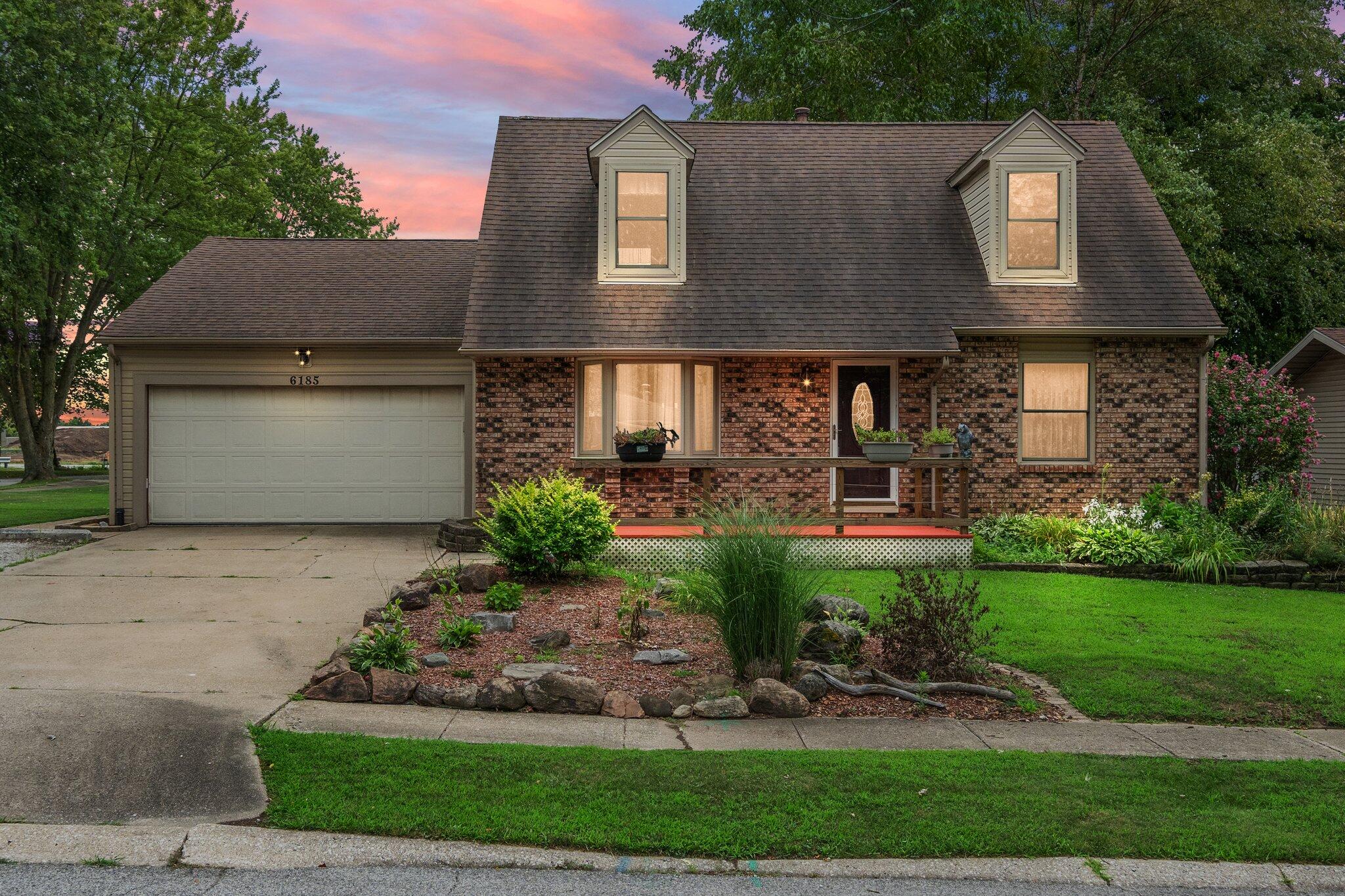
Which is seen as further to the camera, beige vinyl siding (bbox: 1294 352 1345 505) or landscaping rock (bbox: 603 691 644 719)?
beige vinyl siding (bbox: 1294 352 1345 505)

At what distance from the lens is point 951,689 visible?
6.44 m

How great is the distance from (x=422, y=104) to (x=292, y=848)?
18.0 meters

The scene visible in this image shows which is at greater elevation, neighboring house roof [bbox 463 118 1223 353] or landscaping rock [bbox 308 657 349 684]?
neighboring house roof [bbox 463 118 1223 353]

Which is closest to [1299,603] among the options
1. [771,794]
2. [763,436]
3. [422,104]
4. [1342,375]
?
[763,436]

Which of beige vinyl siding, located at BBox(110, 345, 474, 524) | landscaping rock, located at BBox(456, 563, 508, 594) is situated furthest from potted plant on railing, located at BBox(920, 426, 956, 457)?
beige vinyl siding, located at BBox(110, 345, 474, 524)

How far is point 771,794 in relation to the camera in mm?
4582

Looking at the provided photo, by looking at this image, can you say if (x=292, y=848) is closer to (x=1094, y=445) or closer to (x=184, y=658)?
(x=184, y=658)

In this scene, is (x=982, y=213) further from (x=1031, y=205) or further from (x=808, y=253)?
(x=808, y=253)

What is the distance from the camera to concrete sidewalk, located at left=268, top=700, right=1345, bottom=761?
17.8 ft

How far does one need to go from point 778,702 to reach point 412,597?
407 centimetres

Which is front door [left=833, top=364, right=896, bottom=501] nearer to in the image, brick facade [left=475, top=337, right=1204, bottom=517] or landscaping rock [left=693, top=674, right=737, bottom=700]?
brick facade [left=475, top=337, right=1204, bottom=517]

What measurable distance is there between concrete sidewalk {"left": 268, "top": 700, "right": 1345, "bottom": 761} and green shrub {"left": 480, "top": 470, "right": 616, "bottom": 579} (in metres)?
3.76

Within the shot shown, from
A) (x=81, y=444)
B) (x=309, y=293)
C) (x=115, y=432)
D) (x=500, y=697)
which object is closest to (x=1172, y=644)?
(x=500, y=697)

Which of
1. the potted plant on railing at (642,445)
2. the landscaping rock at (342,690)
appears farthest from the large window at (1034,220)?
the landscaping rock at (342,690)
